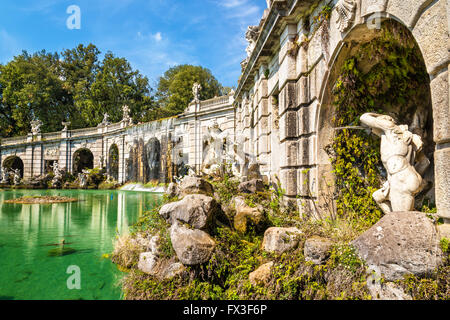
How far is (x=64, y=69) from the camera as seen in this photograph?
115ft

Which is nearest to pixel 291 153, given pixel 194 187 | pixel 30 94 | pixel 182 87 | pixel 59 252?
pixel 194 187

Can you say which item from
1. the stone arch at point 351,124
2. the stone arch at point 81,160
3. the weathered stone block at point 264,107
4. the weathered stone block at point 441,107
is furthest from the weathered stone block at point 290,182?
the stone arch at point 81,160

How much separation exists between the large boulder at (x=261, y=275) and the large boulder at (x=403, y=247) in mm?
1047

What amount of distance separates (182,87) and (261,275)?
2775 centimetres

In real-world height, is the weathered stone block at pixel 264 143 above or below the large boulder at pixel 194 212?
above

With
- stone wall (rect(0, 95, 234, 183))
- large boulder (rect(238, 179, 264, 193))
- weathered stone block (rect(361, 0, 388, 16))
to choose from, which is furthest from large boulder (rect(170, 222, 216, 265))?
stone wall (rect(0, 95, 234, 183))

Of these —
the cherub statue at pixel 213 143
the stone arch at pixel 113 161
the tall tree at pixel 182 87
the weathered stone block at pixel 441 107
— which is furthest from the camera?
the tall tree at pixel 182 87

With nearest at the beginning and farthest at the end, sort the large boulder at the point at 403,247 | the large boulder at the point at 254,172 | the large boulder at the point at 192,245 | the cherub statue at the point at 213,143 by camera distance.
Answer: the large boulder at the point at 403,247 < the large boulder at the point at 192,245 < the large boulder at the point at 254,172 < the cherub statue at the point at 213,143

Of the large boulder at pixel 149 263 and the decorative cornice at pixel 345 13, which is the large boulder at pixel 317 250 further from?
the decorative cornice at pixel 345 13

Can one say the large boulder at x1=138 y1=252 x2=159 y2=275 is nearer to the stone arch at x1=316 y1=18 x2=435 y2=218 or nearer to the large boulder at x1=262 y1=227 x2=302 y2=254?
the large boulder at x1=262 y1=227 x2=302 y2=254

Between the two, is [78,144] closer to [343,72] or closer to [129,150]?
[129,150]

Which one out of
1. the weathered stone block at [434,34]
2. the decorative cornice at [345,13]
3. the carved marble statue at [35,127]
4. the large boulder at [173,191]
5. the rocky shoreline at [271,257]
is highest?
the carved marble statue at [35,127]

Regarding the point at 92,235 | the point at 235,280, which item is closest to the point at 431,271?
the point at 235,280

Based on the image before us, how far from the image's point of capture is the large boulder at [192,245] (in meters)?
3.36
